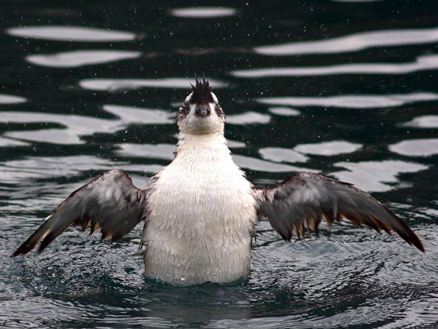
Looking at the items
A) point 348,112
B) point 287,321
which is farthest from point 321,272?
point 348,112

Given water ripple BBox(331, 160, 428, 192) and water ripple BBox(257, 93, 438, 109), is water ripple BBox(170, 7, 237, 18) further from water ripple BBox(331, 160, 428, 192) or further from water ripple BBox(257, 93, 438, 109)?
water ripple BBox(331, 160, 428, 192)

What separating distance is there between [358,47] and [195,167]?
6686mm

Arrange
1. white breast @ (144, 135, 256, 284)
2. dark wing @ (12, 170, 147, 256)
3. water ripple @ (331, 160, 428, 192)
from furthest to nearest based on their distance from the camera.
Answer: water ripple @ (331, 160, 428, 192) < dark wing @ (12, 170, 147, 256) < white breast @ (144, 135, 256, 284)

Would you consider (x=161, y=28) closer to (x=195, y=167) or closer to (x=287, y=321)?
(x=195, y=167)

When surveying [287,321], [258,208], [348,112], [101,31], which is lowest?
[287,321]

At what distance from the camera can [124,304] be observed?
1053 centimetres

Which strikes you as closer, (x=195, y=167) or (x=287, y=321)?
(x=287, y=321)

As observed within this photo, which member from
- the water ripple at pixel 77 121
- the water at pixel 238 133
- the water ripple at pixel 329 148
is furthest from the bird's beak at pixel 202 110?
the water ripple at pixel 77 121

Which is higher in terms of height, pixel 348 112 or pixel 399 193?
pixel 348 112

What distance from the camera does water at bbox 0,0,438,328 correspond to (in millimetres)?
10562

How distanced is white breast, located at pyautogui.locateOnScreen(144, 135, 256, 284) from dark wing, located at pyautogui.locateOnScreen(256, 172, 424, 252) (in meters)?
0.31

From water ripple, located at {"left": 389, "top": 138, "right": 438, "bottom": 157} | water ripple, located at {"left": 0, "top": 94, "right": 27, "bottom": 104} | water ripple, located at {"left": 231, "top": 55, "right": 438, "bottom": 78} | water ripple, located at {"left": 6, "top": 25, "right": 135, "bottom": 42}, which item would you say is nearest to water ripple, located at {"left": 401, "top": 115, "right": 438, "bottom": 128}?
water ripple, located at {"left": 389, "top": 138, "right": 438, "bottom": 157}

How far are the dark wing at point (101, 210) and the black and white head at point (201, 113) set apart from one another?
0.73m

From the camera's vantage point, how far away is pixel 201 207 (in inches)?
421
